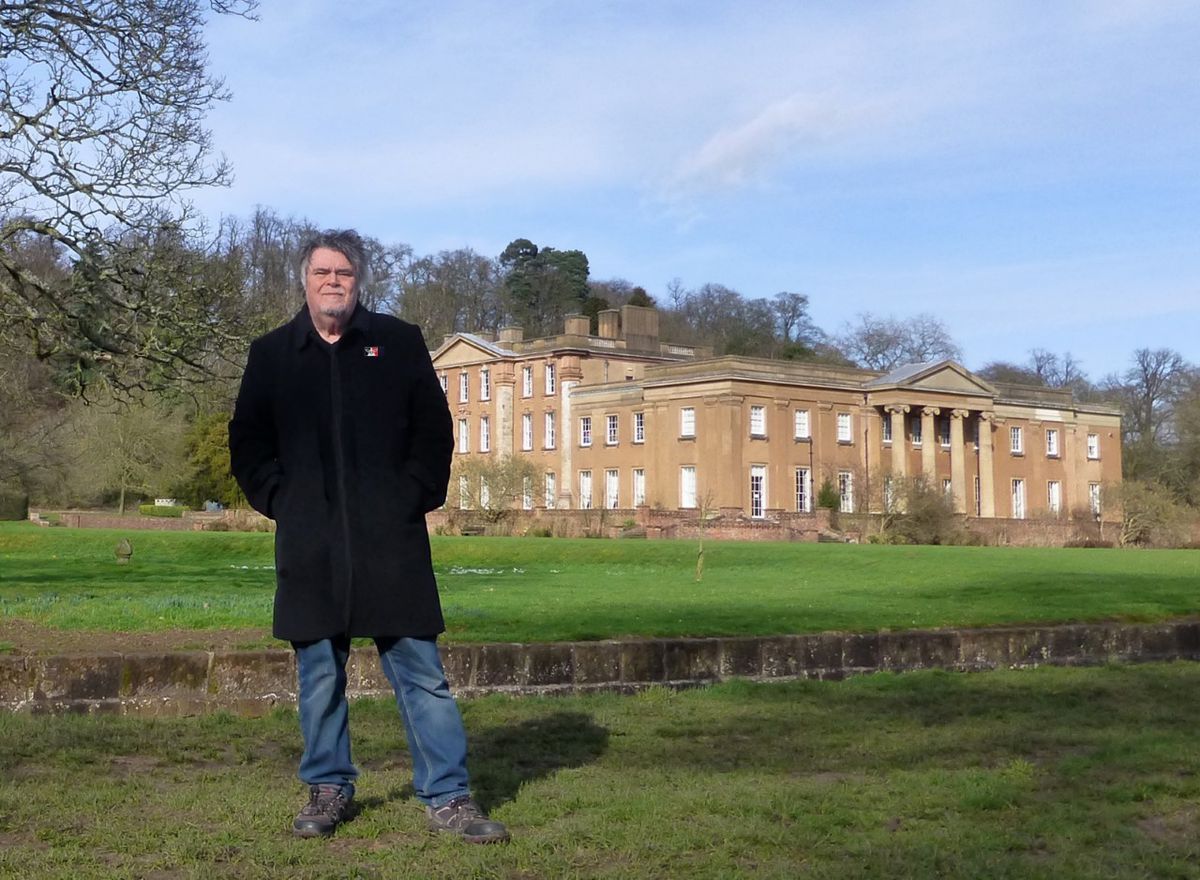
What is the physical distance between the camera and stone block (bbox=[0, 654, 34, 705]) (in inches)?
337

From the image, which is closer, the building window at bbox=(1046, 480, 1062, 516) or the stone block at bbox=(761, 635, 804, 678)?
the stone block at bbox=(761, 635, 804, 678)

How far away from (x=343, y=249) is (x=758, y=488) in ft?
206

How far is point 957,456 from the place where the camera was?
74438 millimetres

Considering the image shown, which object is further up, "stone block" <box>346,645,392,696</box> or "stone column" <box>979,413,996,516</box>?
"stone column" <box>979,413,996,516</box>

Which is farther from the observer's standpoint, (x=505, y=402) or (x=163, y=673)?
(x=505, y=402)

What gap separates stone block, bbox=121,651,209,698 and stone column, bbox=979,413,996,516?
230 feet

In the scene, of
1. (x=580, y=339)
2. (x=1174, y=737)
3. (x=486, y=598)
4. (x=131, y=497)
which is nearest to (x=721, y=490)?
(x=580, y=339)

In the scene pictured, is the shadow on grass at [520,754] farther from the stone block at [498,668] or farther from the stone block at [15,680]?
the stone block at [15,680]

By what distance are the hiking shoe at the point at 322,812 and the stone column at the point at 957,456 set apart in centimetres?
7112

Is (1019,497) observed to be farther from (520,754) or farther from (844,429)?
(520,754)

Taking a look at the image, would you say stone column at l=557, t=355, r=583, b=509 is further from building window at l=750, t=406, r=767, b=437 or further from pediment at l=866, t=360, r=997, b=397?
pediment at l=866, t=360, r=997, b=397

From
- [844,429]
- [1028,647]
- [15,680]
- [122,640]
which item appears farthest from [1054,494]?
[15,680]

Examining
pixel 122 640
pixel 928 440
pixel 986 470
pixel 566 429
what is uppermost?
pixel 566 429

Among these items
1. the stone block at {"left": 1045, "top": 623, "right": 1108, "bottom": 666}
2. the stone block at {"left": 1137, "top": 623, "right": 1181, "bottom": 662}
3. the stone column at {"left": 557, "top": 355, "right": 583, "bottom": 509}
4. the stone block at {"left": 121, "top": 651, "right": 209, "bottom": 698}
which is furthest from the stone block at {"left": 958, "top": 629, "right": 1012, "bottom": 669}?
the stone column at {"left": 557, "top": 355, "right": 583, "bottom": 509}
